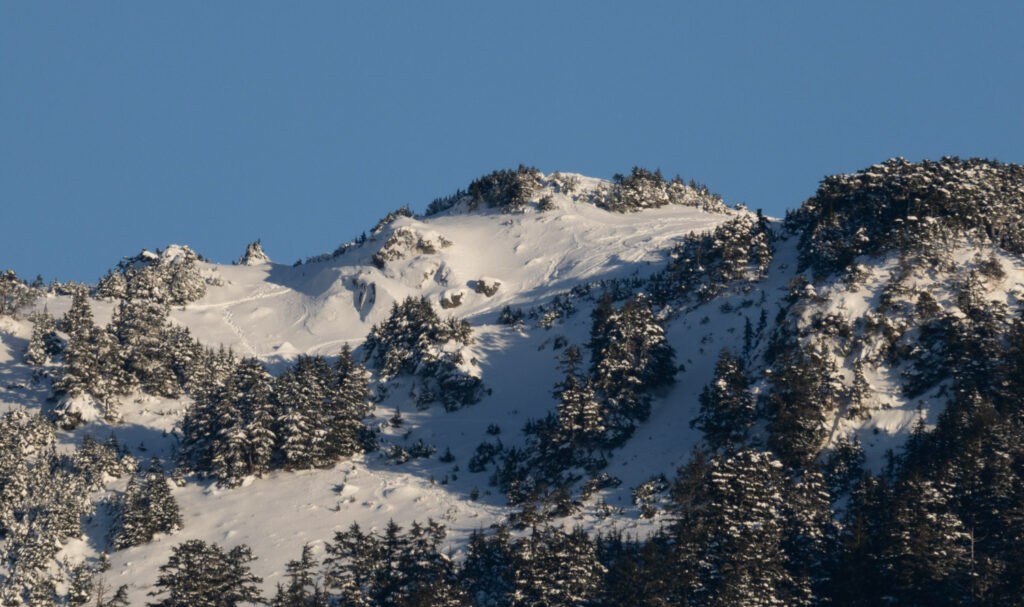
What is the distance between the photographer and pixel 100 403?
3590 inches

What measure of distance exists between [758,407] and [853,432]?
19.6ft

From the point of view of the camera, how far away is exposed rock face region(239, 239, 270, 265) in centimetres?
14288

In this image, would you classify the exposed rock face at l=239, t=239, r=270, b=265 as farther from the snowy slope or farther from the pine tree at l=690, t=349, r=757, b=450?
the pine tree at l=690, t=349, r=757, b=450

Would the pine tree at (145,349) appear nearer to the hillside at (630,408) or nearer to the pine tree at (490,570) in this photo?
the hillside at (630,408)

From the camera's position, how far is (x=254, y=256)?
144125 millimetres

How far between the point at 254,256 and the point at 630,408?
77.9 meters

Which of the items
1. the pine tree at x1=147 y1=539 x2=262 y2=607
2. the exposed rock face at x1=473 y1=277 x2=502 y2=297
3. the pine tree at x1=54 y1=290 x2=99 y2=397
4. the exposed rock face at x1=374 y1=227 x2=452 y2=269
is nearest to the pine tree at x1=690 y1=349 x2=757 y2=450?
the pine tree at x1=147 y1=539 x2=262 y2=607

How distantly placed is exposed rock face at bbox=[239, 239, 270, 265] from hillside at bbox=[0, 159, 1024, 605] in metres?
29.0

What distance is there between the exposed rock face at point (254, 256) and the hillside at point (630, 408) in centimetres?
2899

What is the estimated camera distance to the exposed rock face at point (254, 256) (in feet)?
469

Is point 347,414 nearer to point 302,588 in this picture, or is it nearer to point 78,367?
point 302,588

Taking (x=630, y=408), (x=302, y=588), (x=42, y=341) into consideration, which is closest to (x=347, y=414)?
(x=630, y=408)

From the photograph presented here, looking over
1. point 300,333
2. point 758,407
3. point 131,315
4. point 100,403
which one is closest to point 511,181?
point 300,333

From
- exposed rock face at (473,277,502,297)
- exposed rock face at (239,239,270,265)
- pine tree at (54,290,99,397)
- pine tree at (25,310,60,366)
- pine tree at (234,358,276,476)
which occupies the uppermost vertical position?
exposed rock face at (239,239,270,265)
